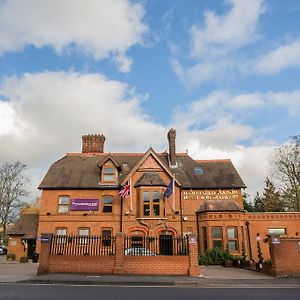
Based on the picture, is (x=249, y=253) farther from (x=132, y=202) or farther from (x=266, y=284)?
(x=266, y=284)

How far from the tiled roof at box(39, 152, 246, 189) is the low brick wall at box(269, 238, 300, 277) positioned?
41.9 ft

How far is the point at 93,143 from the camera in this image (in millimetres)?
38812

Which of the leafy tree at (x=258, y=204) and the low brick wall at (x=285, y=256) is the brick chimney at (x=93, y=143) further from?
the leafy tree at (x=258, y=204)

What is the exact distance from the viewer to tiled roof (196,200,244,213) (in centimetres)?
2930

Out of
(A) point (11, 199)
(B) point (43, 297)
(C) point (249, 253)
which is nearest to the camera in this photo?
(B) point (43, 297)

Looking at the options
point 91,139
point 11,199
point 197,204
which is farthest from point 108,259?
point 11,199

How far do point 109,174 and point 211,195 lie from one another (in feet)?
33.9

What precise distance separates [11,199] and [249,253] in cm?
3180

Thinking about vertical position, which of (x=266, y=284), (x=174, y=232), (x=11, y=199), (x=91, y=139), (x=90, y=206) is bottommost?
(x=266, y=284)

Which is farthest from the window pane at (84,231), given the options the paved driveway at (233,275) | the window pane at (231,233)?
the paved driveway at (233,275)

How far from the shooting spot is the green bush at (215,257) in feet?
85.5

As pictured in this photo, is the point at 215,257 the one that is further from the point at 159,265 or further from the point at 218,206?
the point at 159,265

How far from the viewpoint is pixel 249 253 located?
95.7 ft

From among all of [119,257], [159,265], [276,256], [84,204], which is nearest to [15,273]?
[119,257]
